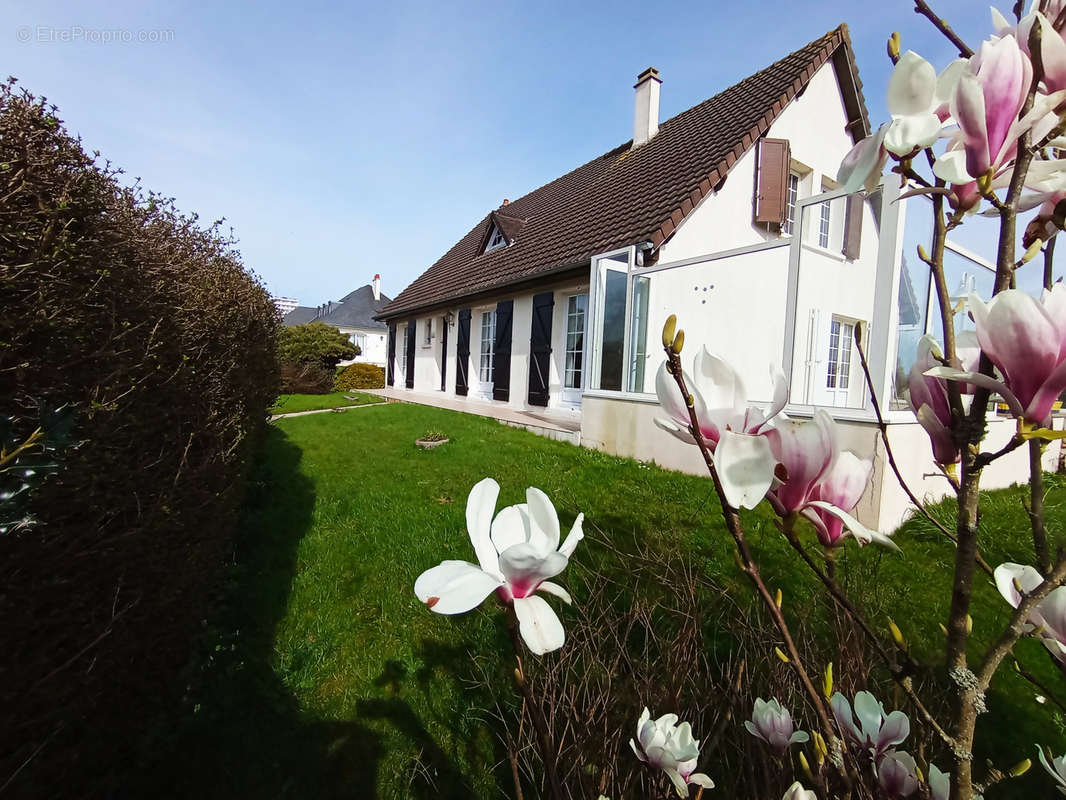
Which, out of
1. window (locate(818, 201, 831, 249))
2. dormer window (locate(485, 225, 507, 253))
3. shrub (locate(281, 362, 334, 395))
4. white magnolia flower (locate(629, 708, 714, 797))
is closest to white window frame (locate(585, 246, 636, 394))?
window (locate(818, 201, 831, 249))

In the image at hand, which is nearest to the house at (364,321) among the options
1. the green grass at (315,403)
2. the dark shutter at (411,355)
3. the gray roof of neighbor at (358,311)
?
the gray roof of neighbor at (358,311)

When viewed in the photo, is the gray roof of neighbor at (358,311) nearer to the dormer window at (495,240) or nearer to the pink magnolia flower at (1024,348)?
the dormer window at (495,240)

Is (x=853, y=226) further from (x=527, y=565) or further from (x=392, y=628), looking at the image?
(x=527, y=565)

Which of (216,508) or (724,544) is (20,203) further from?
(724,544)

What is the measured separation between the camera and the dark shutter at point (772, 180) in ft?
29.5

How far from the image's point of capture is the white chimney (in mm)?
11984

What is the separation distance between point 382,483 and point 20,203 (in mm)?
4265

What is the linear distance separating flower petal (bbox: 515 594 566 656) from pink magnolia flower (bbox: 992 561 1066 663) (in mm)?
551

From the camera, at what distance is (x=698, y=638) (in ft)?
5.20

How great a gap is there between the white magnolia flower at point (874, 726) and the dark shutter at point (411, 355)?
1596 centimetres

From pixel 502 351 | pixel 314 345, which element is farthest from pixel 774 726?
pixel 314 345

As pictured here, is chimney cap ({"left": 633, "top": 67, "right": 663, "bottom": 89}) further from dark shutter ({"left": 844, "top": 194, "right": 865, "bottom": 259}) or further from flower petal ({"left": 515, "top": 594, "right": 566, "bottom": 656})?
Answer: flower petal ({"left": 515, "top": 594, "right": 566, "bottom": 656})

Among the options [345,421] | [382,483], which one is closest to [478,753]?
[382,483]

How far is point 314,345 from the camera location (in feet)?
67.4
